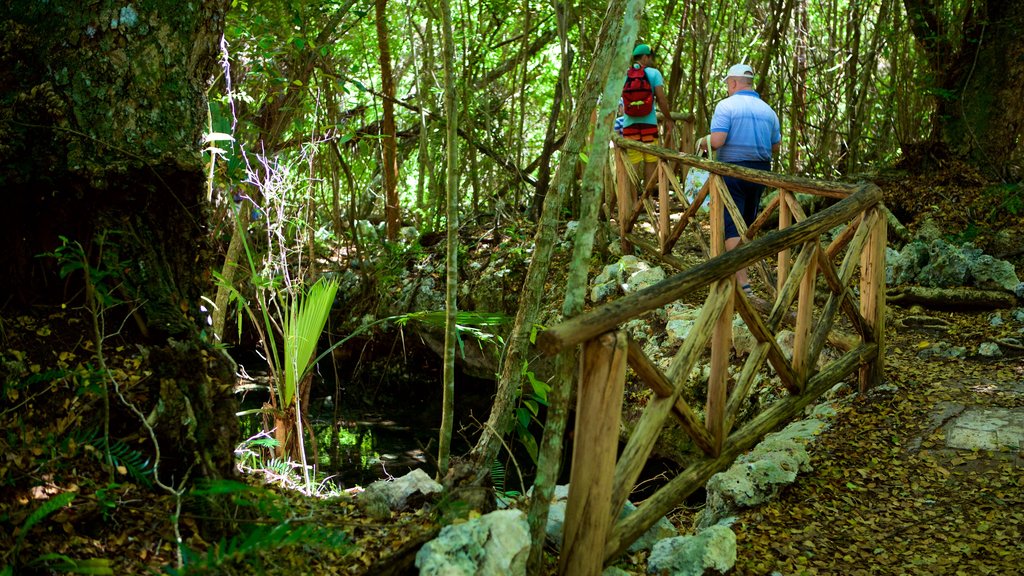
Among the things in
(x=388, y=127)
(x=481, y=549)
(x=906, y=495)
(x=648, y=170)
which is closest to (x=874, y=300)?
(x=906, y=495)

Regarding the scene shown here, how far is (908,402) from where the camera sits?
15.0ft

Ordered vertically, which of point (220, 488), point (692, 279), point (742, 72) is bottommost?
point (220, 488)

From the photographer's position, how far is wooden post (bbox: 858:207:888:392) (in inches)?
185

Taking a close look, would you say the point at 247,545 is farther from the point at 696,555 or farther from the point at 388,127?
the point at 388,127

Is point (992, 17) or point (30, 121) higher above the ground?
point (992, 17)

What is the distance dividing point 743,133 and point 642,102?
1380 millimetres

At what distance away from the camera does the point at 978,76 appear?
7.70 metres

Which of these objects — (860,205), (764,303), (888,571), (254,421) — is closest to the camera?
(888,571)

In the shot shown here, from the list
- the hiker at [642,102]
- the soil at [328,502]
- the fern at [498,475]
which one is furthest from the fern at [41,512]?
the hiker at [642,102]

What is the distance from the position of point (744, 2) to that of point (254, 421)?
25.1 feet

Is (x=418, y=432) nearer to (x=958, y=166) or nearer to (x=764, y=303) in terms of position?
(x=764, y=303)

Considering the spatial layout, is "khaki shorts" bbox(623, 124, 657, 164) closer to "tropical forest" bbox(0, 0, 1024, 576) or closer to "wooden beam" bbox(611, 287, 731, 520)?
"tropical forest" bbox(0, 0, 1024, 576)

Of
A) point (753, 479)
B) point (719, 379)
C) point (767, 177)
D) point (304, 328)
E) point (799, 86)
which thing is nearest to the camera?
point (719, 379)

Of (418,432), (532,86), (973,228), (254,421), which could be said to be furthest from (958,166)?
(254,421)
